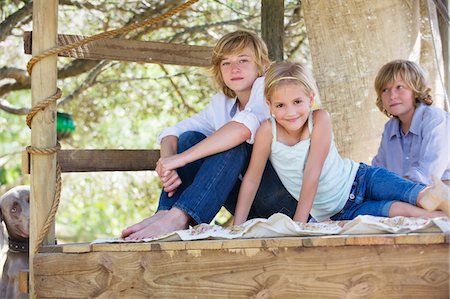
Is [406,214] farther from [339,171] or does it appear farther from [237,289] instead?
[237,289]

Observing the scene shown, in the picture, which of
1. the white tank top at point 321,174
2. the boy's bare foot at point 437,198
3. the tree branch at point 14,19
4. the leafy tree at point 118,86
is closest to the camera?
the boy's bare foot at point 437,198

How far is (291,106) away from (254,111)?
0.23m

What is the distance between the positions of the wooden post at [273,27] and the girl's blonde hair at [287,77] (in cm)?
138

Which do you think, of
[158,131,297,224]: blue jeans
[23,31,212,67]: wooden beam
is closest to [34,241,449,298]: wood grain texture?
[158,131,297,224]: blue jeans

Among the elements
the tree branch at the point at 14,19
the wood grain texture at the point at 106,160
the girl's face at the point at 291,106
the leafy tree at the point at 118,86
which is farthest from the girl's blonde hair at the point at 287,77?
the tree branch at the point at 14,19

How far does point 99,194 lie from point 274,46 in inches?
233

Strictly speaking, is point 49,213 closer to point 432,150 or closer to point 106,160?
point 106,160

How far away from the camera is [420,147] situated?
4059 millimetres

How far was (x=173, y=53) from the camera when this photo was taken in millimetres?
4434

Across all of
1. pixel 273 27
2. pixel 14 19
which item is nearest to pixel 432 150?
pixel 273 27

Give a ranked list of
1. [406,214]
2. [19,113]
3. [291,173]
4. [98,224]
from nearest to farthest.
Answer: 1. [406,214]
2. [291,173]
3. [19,113]
4. [98,224]

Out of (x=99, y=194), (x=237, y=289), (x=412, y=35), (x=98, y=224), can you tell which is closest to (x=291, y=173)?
(x=237, y=289)

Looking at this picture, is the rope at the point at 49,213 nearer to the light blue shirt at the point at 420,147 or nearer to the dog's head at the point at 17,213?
the dog's head at the point at 17,213

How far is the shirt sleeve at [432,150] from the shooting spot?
391 centimetres
